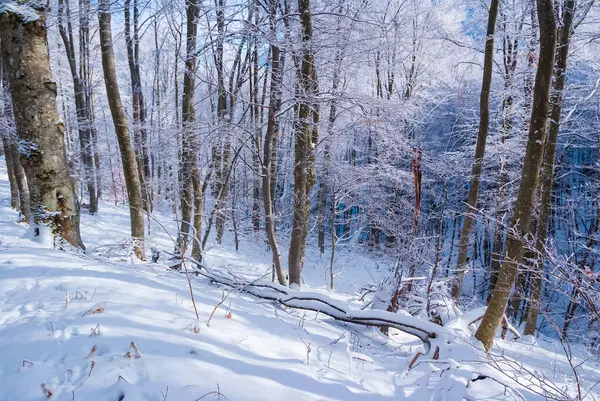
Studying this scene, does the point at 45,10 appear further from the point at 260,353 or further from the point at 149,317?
the point at 260,353

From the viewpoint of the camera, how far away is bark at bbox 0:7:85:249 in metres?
3.52

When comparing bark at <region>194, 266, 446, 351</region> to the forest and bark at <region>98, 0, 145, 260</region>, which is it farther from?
bark at <region>98, 0, 145, 260</region>

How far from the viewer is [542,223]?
6.68 meters

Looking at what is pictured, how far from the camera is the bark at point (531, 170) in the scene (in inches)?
137

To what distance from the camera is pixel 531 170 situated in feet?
12.1

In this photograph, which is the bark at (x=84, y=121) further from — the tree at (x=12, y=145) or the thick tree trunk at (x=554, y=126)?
the thick tree trunk at (x=554, y=126)

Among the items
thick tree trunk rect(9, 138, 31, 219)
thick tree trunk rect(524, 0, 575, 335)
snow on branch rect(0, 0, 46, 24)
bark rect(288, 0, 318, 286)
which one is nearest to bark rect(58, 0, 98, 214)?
thick tree trunk rect(9, 138, 31, 219)

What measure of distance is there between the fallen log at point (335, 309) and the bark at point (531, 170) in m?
1.06

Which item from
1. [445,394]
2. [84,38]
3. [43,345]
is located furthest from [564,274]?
[84,38]

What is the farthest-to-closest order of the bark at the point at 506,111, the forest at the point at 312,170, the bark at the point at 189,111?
the bark at the point at 506,111
the bark at the point at 189,111
the forest at the point at 312,170

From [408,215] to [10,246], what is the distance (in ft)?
39.3

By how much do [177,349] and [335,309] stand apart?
5.89ft

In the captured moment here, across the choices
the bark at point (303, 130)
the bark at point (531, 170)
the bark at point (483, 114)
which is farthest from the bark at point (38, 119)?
the bark at point (483, 114)

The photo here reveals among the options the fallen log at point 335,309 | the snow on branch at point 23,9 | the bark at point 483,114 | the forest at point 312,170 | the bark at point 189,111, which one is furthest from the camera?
the bark at point 483,114
